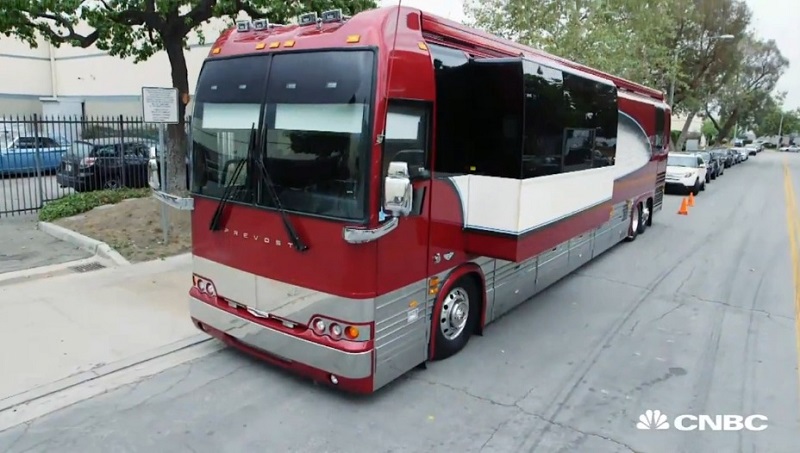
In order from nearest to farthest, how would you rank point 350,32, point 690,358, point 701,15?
point 350,32, point 690,358, point 701,15

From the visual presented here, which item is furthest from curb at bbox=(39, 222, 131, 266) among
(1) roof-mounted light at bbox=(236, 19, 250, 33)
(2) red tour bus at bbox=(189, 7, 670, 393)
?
(1) roof-mounted light at bbox=(236, 19, 250, 33)

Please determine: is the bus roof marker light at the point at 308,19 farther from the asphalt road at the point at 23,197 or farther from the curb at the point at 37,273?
the asphalt road at the point at 23,197

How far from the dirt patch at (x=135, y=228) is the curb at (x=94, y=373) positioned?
3246mm

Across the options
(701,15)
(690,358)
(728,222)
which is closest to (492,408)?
(690,358)

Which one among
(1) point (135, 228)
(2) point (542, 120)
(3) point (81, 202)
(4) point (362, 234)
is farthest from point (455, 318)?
(3) point (81, 202)

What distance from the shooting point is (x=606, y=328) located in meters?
6.63

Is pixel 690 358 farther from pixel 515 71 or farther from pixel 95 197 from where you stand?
pixel 95 197

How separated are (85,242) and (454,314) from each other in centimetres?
653

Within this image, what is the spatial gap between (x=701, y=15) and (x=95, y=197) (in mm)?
36083

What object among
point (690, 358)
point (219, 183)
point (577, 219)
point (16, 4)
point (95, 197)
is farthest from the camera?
point (95, 197)

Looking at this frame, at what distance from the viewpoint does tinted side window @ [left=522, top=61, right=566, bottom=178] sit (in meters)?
4.92

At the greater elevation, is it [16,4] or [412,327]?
[16,4]

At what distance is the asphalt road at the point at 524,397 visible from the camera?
404cm

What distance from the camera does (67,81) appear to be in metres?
32.1
